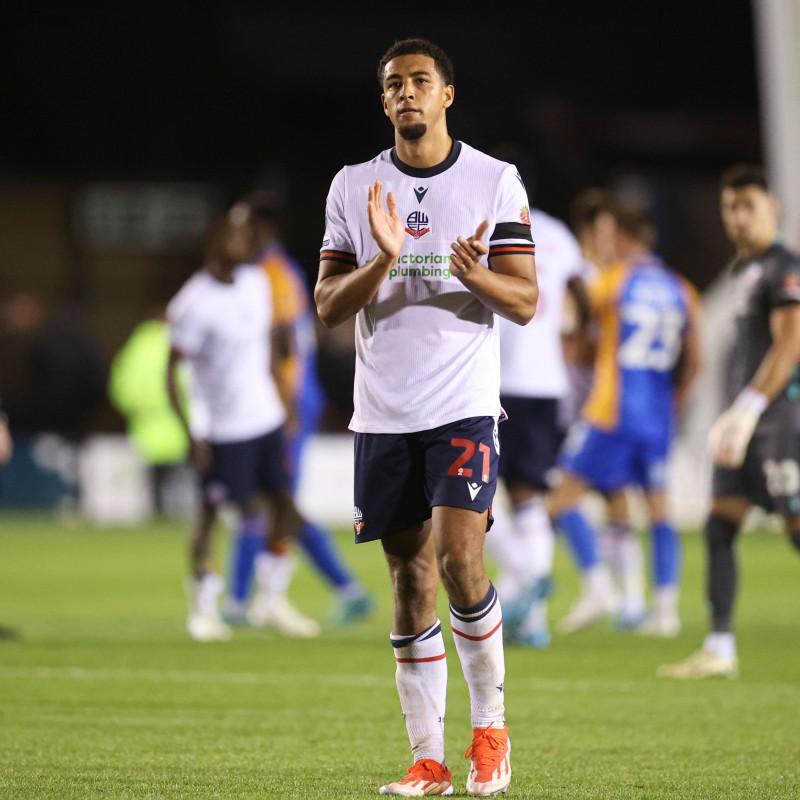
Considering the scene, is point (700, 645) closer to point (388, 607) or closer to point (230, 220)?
point (388, 607)

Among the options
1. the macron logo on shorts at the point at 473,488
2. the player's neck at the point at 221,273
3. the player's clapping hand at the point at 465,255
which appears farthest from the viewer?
the player's neck at the point at 221,273

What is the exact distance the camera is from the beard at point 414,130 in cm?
520

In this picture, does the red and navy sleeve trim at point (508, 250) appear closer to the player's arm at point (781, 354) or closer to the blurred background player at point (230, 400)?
the player's arm at point (781, 354)

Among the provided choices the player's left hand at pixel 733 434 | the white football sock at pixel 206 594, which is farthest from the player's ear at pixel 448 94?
the white football sock at pixel 206 594

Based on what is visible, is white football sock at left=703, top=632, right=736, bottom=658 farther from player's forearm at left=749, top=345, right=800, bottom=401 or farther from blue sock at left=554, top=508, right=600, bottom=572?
blue sock at left=554, top=508, right=600, bottom=572

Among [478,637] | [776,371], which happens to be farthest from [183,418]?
[478,637]

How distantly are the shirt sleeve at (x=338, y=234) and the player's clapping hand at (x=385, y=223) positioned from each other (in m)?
0.24

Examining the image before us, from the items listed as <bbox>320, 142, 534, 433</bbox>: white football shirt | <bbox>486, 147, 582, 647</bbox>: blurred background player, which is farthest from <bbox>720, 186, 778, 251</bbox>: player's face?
<bbox>320, 142, 534, 433</bbox>: white football shirt

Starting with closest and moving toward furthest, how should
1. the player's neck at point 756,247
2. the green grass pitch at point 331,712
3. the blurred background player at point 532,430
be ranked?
1. the green grass pitch at point 331,712
2. the player's neck at point 756,247
3. the blurred background player at point 532,430

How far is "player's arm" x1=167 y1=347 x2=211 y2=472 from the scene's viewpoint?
9898mm

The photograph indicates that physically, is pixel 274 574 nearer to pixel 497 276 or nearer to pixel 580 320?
pixel 580 320

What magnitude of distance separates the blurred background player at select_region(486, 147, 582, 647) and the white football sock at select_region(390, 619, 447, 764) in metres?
3.91

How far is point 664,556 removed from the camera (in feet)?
33.5

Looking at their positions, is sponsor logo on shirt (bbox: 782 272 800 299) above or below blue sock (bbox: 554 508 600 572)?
above
